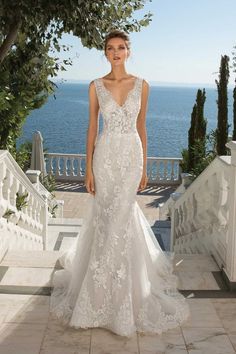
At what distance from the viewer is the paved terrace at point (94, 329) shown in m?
2.98

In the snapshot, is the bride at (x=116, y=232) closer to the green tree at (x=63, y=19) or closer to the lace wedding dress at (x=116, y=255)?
the lace wedding dress at (x=116, y=255)

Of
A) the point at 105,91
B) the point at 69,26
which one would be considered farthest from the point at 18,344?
the point at 69,26

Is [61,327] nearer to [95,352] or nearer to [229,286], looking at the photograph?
[95,352]

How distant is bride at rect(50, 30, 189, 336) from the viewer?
3.23m

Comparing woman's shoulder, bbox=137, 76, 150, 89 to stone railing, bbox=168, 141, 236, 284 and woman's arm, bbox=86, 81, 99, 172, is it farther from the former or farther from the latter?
stone railing, bbox=168, 141, 236, 284

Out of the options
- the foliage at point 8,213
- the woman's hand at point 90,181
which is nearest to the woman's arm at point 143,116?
the woman's hand at point 90,181

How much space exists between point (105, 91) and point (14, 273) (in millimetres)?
1810

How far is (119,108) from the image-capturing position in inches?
134

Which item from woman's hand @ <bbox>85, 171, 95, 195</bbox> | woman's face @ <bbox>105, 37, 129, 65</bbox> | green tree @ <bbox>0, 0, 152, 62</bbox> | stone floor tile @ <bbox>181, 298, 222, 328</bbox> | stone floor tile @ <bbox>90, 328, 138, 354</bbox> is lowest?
stone floor tile @ <bbox>90, 328, 138, 354</bbox>

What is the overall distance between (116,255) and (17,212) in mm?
2519

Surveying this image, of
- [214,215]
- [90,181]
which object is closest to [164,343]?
[90,181]

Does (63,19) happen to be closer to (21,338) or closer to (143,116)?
(143,116)

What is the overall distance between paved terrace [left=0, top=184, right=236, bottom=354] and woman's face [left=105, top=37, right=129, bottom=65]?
1882 mm

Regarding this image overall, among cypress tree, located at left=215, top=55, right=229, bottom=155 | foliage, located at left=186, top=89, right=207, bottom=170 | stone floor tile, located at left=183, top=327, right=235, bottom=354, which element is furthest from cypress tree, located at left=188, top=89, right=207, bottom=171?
stone floor tile, located at left=183, top=327, right=235, bottom=354
